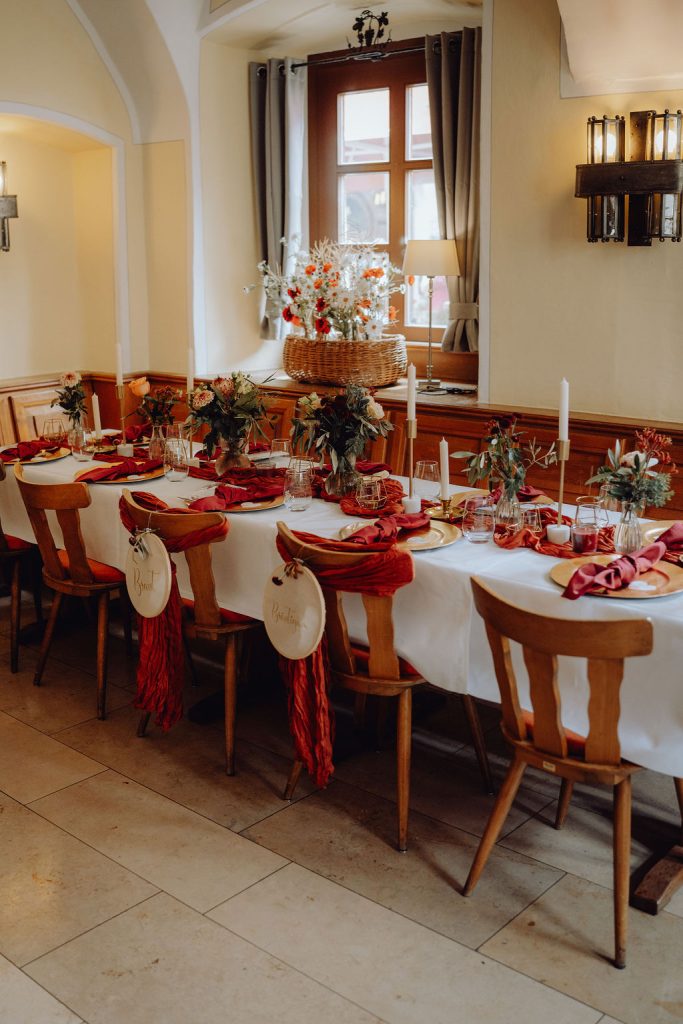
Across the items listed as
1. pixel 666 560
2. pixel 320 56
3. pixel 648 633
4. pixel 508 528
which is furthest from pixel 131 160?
pixel 648 633

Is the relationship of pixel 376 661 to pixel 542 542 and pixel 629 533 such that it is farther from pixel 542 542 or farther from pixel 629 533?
pixel 629 533

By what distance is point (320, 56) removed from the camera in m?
6.18

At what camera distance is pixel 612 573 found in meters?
2.63

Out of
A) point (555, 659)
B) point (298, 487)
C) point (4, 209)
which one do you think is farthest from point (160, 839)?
point (4, 209)

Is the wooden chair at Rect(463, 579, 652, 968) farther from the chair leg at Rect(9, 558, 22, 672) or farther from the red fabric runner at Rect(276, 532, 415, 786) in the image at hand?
the chair leg at Rect(9, 558, 22, 672)

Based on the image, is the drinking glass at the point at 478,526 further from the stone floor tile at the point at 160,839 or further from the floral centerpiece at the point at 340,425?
the stone floor tile at the point at 160,839

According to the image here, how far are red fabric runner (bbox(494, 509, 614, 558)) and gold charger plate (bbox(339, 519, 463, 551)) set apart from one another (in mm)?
140

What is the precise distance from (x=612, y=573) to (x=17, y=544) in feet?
8.87

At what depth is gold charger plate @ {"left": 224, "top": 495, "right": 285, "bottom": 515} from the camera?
11.3ft

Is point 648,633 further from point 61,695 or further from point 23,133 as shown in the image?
point 23,133

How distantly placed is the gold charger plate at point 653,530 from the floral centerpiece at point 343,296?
2754mm

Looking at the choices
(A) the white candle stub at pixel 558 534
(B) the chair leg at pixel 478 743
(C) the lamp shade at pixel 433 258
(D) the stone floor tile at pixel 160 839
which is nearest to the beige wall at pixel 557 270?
(C) the lamp shade at pixel 433 258

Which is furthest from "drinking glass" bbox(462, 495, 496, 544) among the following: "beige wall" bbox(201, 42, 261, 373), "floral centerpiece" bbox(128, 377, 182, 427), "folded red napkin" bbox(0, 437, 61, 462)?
"beige wall" bbox(201, 42, 261, 373)

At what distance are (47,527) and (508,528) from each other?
175 cm
